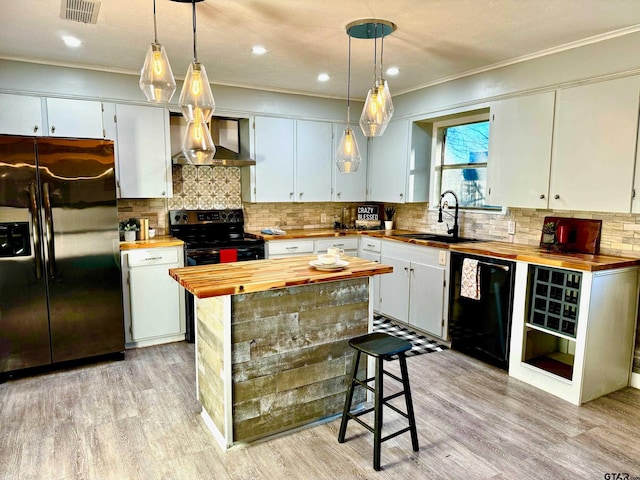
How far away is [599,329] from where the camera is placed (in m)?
2.87

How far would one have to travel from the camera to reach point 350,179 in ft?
16.9

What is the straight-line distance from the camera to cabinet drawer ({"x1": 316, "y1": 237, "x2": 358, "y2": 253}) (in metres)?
4.70

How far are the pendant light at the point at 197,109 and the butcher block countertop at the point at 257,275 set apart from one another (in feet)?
2.08

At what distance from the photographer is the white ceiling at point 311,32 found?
2494mm

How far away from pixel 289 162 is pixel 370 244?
1.27 meters

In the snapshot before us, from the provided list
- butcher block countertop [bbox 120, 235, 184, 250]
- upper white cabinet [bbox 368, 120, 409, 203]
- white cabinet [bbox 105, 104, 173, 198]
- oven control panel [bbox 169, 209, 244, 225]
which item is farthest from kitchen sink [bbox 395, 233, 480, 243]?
white cabinet [bbox 105, 104, 173, 198]

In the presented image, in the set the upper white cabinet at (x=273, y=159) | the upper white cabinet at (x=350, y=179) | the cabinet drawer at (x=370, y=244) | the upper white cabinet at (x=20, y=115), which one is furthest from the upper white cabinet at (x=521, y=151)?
the upper white cabinet at (x=20, y=115)

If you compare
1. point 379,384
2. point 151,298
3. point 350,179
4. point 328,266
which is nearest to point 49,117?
point 151,298

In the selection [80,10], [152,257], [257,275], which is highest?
[80,10]

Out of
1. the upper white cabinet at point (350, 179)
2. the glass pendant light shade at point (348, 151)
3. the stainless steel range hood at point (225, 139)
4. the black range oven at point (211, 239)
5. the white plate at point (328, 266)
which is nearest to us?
the white plate at point (328, 266)

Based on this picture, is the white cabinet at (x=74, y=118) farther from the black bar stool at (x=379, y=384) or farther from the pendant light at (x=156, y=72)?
the black bar stool at (x=379, y=384)

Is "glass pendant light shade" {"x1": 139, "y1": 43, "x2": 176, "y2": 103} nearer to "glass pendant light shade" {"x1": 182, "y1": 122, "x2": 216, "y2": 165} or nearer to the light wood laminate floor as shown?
"glass pendant light shade" {"x1": 182, "y1": 122, "x2": 216, "y2": 165}

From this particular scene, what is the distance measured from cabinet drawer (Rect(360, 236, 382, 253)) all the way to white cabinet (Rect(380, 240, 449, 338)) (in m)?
0.08

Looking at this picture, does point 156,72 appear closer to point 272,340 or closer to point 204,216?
point 272,340
